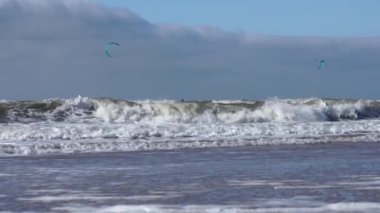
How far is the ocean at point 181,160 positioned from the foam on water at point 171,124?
0.17 feet

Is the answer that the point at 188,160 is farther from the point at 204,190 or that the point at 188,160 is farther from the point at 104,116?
the point at 104,116

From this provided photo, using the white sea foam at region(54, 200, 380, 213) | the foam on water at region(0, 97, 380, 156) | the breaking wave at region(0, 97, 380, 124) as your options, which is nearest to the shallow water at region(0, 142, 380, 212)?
the white sea foam at region(54, 200, 380, 213)

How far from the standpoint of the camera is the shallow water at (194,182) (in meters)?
11.7

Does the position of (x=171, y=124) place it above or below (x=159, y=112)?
below

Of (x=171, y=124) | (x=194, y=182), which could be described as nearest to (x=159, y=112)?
(x=171, y=124)

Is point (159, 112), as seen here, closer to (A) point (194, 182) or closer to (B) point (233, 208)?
(A) point (194, 182)

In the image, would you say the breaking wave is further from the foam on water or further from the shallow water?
the shallow water

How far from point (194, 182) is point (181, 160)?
536 centimetres

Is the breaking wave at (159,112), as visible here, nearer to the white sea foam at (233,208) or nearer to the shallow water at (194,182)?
the shallow water at (194,182)

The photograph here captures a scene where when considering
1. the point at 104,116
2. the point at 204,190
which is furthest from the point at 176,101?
the point at 204,190

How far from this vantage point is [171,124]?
35.1 m

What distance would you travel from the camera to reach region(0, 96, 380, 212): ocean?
12070 mm

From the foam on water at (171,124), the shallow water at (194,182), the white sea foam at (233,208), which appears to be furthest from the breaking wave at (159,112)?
the white sea foam at (233,208)

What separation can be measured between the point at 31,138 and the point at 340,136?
9.55m
